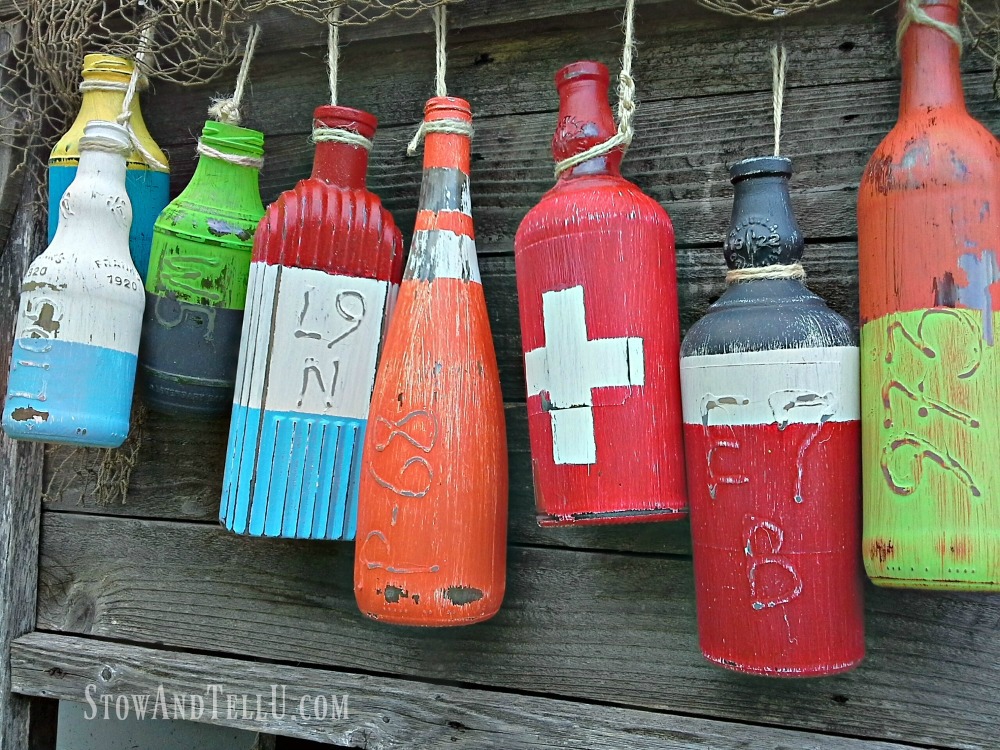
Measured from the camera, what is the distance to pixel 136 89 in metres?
0.97

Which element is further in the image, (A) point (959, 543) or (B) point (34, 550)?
(B) point (34, 550)

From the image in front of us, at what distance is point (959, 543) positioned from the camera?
60cm

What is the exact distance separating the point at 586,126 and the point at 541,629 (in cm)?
56

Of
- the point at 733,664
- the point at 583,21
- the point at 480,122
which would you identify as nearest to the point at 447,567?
the point at 733,664

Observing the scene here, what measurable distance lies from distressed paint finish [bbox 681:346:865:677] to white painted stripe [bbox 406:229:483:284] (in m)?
0.28

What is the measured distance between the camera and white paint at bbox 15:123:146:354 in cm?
83

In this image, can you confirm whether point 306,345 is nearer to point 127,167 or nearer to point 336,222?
point 336,222

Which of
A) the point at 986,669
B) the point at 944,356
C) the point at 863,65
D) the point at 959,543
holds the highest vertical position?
the point at 863,65

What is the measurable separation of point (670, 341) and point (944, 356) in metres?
0.23

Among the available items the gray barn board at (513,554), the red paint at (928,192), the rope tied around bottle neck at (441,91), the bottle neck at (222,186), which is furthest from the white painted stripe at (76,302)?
the red paint at (928,192)

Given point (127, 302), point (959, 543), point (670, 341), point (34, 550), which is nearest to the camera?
point (959, 543)

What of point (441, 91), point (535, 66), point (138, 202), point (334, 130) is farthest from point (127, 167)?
point (535, 66)

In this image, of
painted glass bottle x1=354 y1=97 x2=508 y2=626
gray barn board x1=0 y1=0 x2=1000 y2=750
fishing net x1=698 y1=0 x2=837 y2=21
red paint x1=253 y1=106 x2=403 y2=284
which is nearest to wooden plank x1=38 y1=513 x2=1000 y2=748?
gray barn board x1=0 y1=0 x2=1000 y2=750

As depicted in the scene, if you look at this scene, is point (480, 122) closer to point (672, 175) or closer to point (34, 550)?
point (672, 175)
